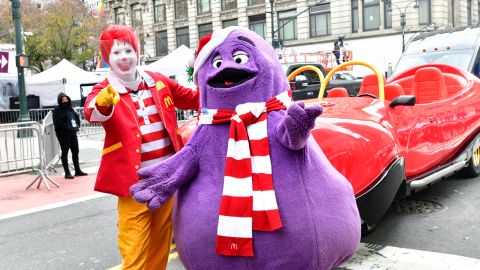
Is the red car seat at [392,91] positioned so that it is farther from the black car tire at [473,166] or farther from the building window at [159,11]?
the building window at [159,11]

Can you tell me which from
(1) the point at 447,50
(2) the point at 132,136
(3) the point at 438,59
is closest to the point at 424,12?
(1) the point at 447,50

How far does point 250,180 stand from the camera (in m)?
2.36

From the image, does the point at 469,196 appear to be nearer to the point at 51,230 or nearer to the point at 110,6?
the point at 51,230

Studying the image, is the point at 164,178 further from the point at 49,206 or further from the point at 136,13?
the point at 136,13

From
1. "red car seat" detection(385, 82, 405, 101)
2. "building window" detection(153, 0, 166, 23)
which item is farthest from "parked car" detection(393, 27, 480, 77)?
"building window" detection(153, 0, 166, 23)

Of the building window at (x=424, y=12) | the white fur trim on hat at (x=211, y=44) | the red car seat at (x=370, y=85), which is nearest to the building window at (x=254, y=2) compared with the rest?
→ the building window at (x=424, y=12)

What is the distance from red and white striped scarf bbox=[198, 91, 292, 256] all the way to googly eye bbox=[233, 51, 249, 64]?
0.21 meters

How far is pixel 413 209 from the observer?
227 inches

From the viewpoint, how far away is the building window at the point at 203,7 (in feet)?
149

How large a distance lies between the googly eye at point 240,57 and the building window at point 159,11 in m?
48.4

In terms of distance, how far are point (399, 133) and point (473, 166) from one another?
280cm

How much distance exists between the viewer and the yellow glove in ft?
9.57

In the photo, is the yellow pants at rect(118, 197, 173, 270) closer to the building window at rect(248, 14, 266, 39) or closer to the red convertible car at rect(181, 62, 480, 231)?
the red convertible car at rect(181, 62, 480, 231)

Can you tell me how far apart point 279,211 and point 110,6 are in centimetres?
5431
